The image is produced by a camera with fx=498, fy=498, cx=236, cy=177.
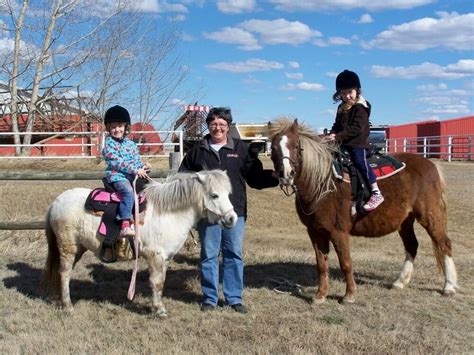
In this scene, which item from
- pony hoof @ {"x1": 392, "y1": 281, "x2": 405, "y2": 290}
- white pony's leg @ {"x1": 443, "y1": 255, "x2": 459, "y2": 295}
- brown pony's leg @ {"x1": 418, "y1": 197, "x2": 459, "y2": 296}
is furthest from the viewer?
pony hoof @ {"x1": 392, "y1": 281, "x2": 405, "y2": 290}

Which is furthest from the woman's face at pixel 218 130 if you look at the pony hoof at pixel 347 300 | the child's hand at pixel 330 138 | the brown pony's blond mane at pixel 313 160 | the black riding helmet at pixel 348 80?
the pony hoof at pixel 347 300

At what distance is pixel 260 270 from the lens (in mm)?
7082

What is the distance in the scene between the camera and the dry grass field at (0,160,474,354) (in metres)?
4.16

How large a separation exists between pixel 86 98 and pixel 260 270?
1440cm

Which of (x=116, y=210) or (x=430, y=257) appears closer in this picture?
(x=116, y=210)

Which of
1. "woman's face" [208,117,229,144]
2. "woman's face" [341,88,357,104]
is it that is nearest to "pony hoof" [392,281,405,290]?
"woman's face" [341,88,357,104]

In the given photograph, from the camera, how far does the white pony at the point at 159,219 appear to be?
480cm

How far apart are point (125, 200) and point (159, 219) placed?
1.27 feet

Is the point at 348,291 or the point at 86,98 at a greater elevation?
the point at 86,98

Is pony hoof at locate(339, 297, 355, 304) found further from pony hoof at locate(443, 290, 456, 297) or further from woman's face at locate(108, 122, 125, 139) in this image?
woman's face at locate(108, 122, 125, 139)

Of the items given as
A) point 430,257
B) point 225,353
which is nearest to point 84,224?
point 225,353

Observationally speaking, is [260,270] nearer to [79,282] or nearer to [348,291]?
[348,291]

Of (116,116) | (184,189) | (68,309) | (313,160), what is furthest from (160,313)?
(313,160)

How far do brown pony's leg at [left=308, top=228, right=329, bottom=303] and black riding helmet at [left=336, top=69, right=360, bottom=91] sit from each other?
168cm
